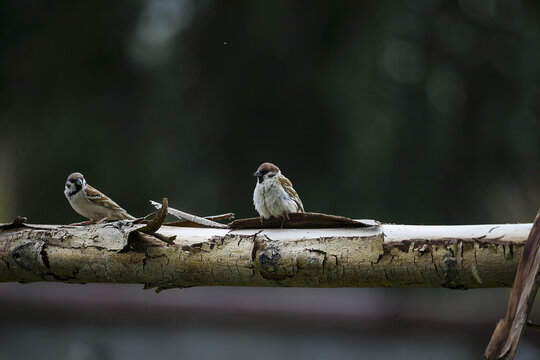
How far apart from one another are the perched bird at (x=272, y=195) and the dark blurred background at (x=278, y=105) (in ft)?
13.0

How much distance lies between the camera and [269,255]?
2518 mm

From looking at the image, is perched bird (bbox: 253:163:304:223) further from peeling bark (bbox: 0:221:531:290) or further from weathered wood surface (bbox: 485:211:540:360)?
weathered wood surface (bbox: 485:211:540:360)

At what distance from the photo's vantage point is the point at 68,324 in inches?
222

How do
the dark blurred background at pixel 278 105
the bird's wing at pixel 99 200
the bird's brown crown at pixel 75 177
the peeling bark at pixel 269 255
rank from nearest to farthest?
the peeling bark at pixel 269 255 < the bird's wing at pixel 99 200 < the bird's brown crown at pixel 75 177 < the dark blurred background at pixel 278 105

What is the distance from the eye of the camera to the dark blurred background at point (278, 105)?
8141 mm

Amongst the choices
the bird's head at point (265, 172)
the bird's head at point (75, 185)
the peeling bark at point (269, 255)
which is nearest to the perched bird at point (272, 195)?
the bird's head at point (265, 172)

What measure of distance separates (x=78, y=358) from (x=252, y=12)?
15.5 feet

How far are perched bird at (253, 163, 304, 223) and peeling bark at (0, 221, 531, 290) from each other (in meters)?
0.84

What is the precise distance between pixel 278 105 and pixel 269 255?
5953mm

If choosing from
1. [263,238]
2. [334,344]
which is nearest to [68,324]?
[334,344]

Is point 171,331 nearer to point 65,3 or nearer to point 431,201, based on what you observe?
point 431,201

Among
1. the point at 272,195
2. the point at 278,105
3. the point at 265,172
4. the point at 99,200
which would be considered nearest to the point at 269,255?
the point at 272,195

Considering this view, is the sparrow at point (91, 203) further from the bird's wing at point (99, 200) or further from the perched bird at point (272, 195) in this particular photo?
the perched bird at point (272, 195)

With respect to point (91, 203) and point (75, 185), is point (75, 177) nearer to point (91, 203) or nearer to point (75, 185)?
point (75, 185)
